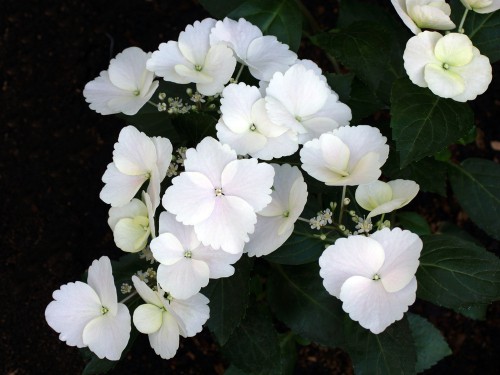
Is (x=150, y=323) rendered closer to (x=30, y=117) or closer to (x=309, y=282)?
(x=309, y=282)

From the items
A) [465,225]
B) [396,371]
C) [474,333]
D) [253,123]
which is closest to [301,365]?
[474,333]

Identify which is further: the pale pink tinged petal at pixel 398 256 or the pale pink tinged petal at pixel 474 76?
the pale pink tinged petal at pixel 474 76

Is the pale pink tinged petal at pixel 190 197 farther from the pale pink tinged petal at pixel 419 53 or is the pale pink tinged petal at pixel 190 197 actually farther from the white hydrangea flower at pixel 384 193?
the pale pink tinged petal at pixel 419 53

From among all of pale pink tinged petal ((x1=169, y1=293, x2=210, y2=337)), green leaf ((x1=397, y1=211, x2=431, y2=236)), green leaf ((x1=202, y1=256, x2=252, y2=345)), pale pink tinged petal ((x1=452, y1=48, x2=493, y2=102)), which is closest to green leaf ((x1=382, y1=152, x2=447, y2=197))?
green leaf ((x1=397, y1=211, x2=431, y2=236))

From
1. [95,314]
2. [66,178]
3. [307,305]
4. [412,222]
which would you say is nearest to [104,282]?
[95,314]

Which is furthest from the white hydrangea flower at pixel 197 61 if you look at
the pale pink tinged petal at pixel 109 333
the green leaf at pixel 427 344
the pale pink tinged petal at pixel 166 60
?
the green leaf at pixel 427 344

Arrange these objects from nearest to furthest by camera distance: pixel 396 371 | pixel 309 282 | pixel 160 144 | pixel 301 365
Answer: pixel 160 144
pixel 396 371
pixel 309 282
pixel 301 365
